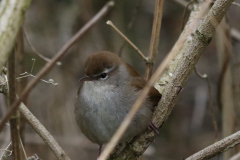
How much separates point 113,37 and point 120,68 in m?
2.97

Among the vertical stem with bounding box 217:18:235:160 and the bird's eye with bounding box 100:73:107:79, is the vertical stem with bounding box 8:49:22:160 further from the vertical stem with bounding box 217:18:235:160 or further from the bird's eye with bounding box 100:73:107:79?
the vertical stem with bounding box 217:18:235:160

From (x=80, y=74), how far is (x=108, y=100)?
11.3ft

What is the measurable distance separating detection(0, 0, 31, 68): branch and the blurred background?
3730mm

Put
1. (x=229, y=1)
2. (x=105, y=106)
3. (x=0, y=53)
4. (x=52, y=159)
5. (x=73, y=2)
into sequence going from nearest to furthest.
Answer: (x=0, y=53) → (x=229, y=1) → (x=105, y=106) → (x=52, y=159) → (x=73, y=2)

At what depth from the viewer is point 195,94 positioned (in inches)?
252

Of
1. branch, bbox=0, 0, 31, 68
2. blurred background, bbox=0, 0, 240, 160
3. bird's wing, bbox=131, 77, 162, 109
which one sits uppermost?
branch, bbox=0, 0, 31, 68

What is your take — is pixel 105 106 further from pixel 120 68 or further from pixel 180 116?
pixel 180 116

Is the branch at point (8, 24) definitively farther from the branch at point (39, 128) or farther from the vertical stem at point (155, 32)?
the vertical stem at point (155, 32)

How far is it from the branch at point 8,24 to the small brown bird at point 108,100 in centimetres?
175

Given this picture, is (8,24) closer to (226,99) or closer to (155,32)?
(155,32)

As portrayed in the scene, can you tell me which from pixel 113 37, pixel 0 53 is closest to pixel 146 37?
pixel 113 37

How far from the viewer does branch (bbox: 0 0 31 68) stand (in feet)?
4.10

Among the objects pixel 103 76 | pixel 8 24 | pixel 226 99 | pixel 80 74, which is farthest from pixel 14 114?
pixel 80 74

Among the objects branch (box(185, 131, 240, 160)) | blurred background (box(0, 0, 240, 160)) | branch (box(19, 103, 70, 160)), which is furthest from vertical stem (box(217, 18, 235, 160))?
branch (box(19, 103, 70, 160))
